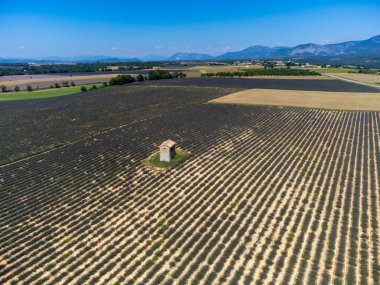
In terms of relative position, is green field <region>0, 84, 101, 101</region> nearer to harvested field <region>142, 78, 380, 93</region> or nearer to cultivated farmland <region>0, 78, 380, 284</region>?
harvested field <region>142, 78, 380, 93</region>

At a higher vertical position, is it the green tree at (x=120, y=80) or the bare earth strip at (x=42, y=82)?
the green tree at (x=120, y=80)

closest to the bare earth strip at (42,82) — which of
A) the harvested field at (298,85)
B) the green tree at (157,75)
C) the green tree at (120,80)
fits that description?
the green tree at (120,80)

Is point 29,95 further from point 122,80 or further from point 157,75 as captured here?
point 157,75

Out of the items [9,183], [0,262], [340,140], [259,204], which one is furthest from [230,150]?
[0,262]

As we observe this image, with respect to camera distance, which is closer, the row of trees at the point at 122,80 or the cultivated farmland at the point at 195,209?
the cultivated farmland at the point at 195,209

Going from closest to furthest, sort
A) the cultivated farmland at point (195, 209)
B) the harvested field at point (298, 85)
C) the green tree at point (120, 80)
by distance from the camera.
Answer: the cultivated farmland at point (195, 209) < the harvested field at point (298, 85) < the green tree at point (120, 80)

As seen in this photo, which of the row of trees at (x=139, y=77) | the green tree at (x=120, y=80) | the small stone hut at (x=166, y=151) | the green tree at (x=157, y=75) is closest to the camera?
the small stone hut at (x=166, y=151)

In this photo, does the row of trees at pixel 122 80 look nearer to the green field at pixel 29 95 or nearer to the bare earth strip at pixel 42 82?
the green field at pixel 29 95

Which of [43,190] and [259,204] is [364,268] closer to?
[259,204]

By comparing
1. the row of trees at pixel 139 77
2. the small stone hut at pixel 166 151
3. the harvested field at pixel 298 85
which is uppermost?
the small stone hut at pixel 166 151
